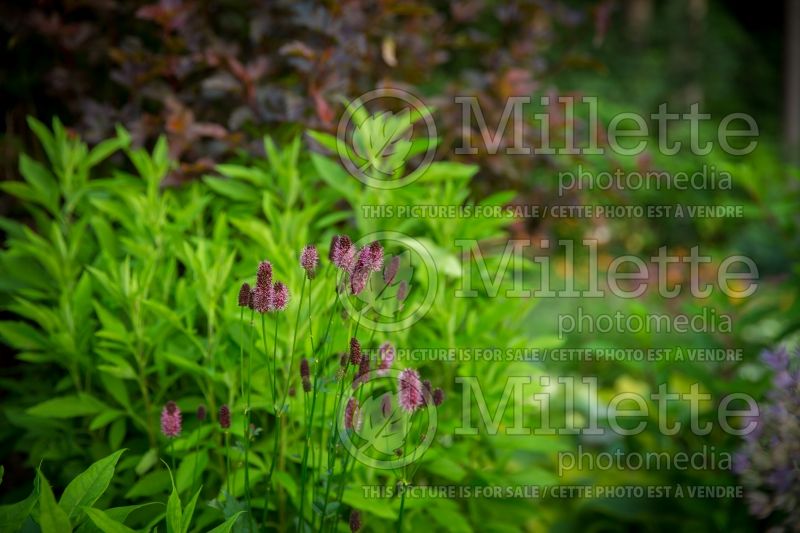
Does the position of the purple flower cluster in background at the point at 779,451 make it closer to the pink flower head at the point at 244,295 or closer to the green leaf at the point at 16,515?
the pink flower head at the point at 244,295

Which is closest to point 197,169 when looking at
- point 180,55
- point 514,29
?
point 180,55

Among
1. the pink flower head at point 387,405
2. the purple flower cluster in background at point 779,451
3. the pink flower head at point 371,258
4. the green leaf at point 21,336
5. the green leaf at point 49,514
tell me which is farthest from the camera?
the purple flower cluster in background at point 779,451

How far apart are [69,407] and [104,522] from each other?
0.59m

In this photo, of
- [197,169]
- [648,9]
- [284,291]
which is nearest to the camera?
[284,291]

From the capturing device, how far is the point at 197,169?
7.51ft

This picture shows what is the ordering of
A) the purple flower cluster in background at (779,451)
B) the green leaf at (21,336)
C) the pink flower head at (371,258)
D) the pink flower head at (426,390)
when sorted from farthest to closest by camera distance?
the purple flower cluster in background at (779,451), the green leaf at (21,336), the pink flower head at (426,390), the pink flower head at (371,258)

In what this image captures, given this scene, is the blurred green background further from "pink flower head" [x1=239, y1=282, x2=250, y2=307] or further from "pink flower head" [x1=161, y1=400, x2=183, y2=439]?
"pink flower head" [x1=239, y1=282, x2=250, y2=307]

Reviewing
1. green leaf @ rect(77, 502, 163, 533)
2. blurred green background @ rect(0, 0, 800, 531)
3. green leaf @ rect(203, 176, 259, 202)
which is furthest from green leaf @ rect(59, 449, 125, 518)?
green leaf @ rect(203, 176, 259, 202)

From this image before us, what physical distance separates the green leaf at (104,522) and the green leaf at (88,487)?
0.29ft

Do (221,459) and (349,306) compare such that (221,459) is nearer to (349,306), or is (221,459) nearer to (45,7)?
(349,306)

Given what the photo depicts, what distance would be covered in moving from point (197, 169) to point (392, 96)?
74 cm

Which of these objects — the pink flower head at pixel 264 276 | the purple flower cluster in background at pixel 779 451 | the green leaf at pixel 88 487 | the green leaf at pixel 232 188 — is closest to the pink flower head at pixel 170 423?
the green leaf at pixel 88 487

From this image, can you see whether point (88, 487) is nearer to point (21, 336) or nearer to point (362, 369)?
point (362, 369)

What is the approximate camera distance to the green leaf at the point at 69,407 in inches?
67.5
